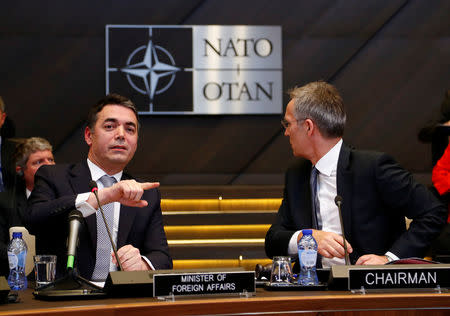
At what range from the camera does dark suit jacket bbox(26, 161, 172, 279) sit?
2.26 m

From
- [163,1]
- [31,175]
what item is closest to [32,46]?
[163,1]

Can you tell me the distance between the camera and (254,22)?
17.6ft

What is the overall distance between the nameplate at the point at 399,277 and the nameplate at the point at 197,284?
303mm

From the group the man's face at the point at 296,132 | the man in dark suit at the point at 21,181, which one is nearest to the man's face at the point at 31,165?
the man in dark suit at the point at 21,181

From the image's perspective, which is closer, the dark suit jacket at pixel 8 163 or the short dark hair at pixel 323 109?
the short dark hair at pixel 323 109

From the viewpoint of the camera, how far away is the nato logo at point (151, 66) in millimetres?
5254

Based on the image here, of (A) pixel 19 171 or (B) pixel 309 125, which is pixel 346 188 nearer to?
(B) pixel 309 125

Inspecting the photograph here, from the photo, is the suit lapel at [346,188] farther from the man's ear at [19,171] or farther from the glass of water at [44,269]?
the man's ear at [19,171]

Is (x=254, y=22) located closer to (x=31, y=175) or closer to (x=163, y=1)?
(x=163, y=1)

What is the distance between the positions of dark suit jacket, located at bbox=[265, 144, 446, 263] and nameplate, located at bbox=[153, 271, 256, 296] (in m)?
0.77

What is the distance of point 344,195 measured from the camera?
2.42 metres

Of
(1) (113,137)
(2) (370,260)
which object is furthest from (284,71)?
(2) (370,260)

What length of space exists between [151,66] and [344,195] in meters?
3.17

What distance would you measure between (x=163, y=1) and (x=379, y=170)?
3373mm
